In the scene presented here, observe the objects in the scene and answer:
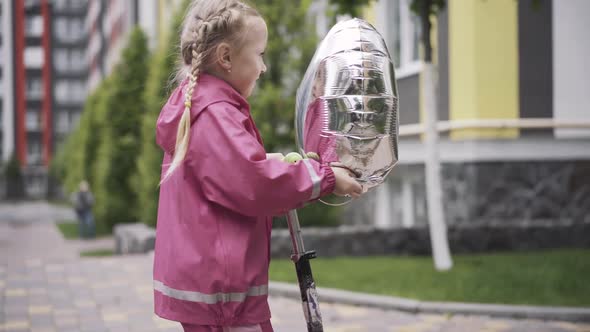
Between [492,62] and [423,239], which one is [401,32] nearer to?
[492,62]

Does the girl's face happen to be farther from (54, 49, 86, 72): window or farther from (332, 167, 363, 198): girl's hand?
(54, 49, 86, 72): window

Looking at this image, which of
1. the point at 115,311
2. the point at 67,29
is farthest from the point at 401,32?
the point at 67,29

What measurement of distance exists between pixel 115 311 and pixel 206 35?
4.59 meters

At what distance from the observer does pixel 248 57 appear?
7.77ft

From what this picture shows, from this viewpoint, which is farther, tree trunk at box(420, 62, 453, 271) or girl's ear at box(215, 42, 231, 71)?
tree trunk at box(420, 62, 453, 271)

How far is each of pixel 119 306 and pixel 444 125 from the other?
5.38 m

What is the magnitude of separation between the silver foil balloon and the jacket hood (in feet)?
0.83

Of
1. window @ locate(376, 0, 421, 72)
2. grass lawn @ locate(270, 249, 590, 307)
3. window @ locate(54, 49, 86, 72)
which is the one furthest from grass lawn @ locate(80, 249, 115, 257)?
window @ locate(54, 49, 86, 72)

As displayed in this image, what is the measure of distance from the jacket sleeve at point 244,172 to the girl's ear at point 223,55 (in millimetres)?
145

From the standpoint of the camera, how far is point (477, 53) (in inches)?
382

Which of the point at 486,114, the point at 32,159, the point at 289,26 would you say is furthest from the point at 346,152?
the point at 32,159

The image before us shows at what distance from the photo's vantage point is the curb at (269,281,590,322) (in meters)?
5.63

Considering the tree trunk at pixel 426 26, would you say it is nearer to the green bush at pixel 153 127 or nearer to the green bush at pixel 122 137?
the green bush at pixel 153 127

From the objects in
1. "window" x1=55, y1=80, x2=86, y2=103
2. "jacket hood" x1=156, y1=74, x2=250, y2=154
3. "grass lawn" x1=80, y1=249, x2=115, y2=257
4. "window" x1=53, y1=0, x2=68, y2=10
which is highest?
"window" x1=53, y1=0, x2=68, y2=10
